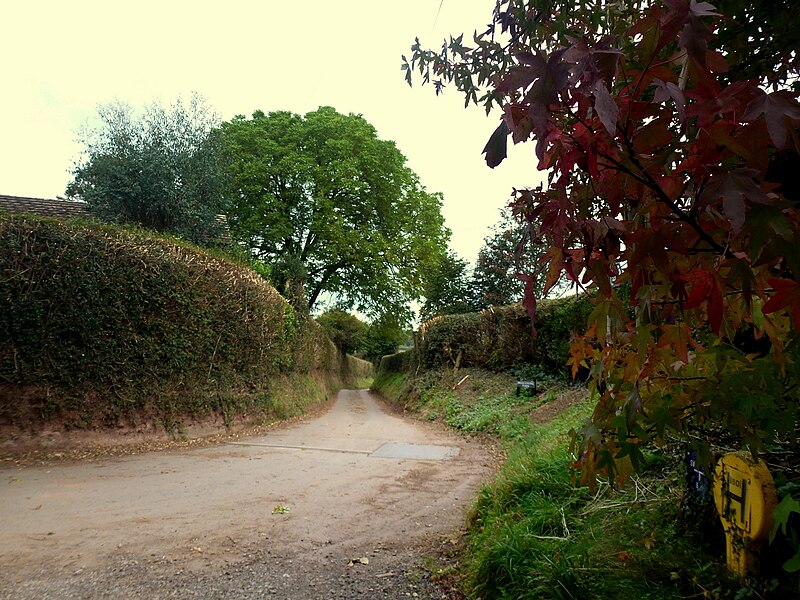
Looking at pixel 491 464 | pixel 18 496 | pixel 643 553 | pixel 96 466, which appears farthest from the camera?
pixel 491 464

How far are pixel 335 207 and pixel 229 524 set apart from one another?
18.9 m

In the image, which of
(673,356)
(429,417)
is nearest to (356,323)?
(429,417)

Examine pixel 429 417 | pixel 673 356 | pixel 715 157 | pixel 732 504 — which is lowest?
pixel 429 417

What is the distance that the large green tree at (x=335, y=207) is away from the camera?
21141 millimetres

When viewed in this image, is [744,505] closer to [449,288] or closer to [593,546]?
[593,546]

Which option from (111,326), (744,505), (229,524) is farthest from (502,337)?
(744,505)

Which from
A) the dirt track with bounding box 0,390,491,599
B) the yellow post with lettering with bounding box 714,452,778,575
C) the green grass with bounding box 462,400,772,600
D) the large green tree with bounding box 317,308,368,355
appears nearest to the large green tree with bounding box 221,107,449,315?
the large green tree with bounding box 317,308,368,355

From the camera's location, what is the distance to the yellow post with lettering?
177cm

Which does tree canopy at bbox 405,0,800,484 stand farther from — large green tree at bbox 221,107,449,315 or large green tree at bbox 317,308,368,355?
large green tree at bbox 317,308,368,355

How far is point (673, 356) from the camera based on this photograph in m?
1.54

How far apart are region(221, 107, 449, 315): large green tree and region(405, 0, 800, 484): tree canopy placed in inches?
767

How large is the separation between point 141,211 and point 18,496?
9332 mm

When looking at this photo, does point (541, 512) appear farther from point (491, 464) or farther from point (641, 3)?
point (491, 464)

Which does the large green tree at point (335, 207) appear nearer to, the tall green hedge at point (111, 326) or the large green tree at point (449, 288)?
the large green tree at point (449, 288)
